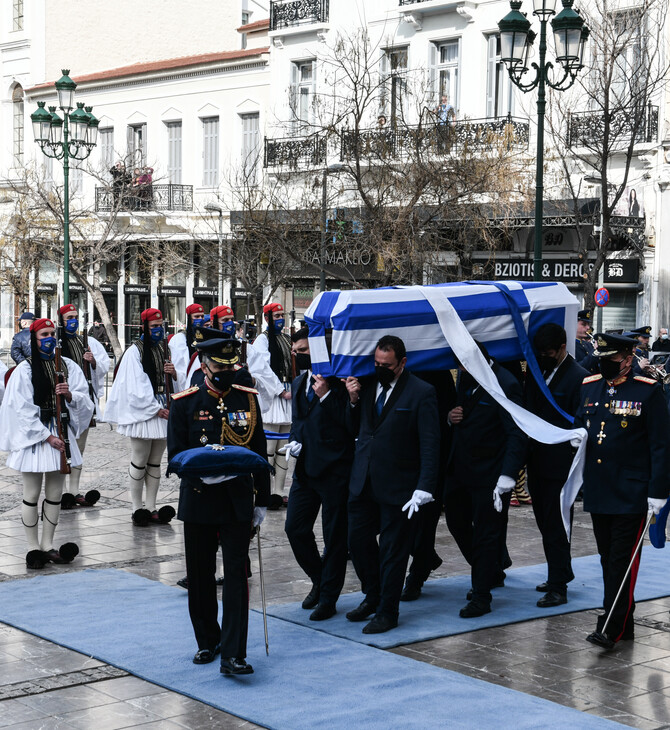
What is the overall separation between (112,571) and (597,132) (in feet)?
57.9

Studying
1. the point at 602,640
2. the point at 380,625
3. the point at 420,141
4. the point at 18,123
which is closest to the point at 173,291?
the point at 18,123

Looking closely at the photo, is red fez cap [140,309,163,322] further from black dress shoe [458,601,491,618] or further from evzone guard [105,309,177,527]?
black dress shoe [458,601,491,618]

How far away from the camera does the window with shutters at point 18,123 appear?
46219 millimetres

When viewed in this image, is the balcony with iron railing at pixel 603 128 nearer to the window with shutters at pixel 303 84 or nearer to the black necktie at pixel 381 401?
the window with shutters at pixel 303 84

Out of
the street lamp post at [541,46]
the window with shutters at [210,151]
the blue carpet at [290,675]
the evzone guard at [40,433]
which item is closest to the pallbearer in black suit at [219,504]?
the blue carpet at [290,675]

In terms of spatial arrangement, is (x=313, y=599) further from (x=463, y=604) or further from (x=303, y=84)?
(x=303, y=84)

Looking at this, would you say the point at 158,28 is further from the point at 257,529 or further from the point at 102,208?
the point at 257,529

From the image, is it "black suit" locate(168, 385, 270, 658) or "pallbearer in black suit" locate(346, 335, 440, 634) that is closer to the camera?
"black suit" locate(168, 385, 270, 658)

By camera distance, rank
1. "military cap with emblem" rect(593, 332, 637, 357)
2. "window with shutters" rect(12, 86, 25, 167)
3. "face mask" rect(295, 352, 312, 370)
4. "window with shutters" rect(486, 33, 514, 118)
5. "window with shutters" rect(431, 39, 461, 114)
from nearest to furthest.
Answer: "military cap with emblem" rect(593, 332, 637, 357)
"face mask" rect(295, 352, 312, 370)
"window with shutters" rect(486, 33, 514, 118)
"window with shutters" rect(431, 39, 461, 114)
"window with shutters" rect(12, 86, 25, 167)

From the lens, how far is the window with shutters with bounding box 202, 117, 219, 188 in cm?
3897

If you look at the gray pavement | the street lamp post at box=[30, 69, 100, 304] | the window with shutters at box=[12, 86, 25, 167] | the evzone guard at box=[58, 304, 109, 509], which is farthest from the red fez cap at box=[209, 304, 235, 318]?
the window with shutters at box=[12, 86, 25, 167]

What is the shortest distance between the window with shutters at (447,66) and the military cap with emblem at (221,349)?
25.2m

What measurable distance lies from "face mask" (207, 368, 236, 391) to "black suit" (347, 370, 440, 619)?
116 centimetres

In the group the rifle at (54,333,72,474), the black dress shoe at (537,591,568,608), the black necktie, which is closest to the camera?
the black necktie
